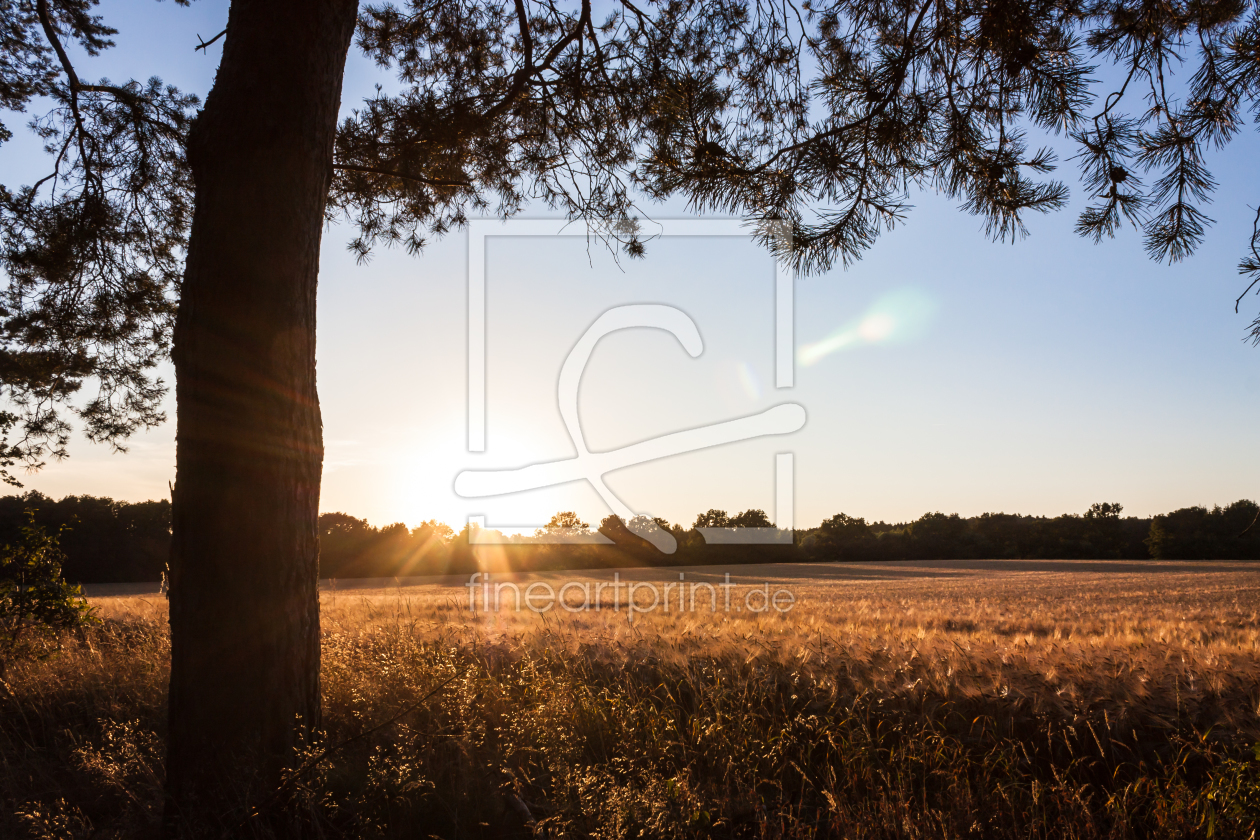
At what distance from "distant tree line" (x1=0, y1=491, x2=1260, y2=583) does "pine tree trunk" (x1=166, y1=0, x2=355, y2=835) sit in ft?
93.3

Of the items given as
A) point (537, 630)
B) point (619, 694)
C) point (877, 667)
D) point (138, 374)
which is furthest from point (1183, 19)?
point (138, 374)

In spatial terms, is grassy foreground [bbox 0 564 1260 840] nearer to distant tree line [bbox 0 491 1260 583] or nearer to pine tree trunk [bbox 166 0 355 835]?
pine tree trunk [bbox 166 0 355 835]

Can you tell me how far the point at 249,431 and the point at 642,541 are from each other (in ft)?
125

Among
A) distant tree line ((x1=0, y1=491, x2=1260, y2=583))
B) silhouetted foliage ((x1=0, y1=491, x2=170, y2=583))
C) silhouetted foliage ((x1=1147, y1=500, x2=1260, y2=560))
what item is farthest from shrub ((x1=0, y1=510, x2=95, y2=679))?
silhouetted foliage ((x1=1147, y1=500, x2=1260, y2=560))

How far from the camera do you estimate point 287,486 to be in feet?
9.95

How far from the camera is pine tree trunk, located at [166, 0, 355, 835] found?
2.90 metres

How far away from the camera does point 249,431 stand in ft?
9.77

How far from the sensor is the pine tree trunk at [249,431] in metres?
2.90

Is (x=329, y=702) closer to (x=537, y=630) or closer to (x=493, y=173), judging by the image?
(x=537, y=630)

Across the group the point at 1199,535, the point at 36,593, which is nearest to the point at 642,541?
the point at 36,593

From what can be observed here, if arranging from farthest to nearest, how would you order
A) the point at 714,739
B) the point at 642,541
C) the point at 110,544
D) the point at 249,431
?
the point at 642,541 → the point at 110,544 → the point at 714,739 → the point at 249,431

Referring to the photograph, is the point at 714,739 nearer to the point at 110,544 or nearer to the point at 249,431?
the point at 249,431

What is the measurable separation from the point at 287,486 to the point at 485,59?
4.67 m

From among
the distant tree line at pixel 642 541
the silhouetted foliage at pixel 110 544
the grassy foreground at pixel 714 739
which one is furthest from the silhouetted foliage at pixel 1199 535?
the silhouetted foliage at pixel 110 544
